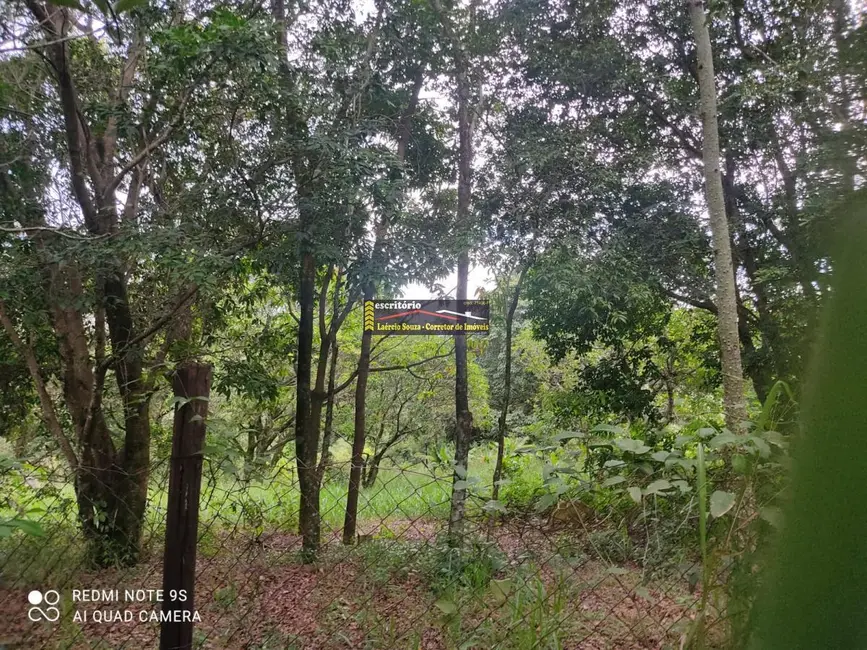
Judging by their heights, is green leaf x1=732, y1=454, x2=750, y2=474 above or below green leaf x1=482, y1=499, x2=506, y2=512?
above

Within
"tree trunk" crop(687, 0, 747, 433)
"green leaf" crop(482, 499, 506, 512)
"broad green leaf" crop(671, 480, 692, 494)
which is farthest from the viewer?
"tree trunk" crop(687, 0, 747, 433)

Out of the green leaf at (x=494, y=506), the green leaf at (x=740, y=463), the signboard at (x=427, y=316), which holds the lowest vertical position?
the green leaf at (x=494, y=506)

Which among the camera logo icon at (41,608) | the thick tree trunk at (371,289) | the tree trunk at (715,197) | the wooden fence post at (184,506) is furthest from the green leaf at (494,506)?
the tree trunk at (715,197)

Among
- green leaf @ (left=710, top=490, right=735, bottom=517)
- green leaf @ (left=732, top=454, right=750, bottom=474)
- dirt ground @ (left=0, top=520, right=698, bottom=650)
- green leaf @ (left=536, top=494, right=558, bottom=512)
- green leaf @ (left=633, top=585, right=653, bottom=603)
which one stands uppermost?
green leaf @ (left=732, top=454, right=750, bottom=474)

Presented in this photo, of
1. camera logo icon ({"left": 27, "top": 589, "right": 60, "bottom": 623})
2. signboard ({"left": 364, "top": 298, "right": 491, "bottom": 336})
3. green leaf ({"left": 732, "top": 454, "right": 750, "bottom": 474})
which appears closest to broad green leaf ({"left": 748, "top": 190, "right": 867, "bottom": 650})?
green leaf ({"left": 732, "top": 454, "right": 750, "bottom": 474})

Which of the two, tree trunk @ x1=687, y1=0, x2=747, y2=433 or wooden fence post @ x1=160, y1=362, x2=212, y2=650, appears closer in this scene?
wooden fence post @ x1=160, y1=362, x2=212, y2=650

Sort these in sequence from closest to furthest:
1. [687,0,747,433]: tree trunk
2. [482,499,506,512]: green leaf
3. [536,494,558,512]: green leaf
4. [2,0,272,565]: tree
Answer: [536,494,558,512]: green leaf < [482,499,506,512]: green leaf < [687,0,747,433]: tree trunk < [2,0,272,565]: tree

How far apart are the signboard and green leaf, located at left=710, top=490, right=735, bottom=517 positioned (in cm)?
348

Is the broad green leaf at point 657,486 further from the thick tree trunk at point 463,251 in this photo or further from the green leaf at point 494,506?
the thick tree trunk at point 463,251

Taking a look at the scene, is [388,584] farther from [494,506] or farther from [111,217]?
[111,217]

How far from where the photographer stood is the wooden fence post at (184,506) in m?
1.19

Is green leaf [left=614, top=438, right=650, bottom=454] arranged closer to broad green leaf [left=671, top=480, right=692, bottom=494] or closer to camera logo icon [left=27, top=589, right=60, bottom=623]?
broad green leaf [left=671, top=480, right=692, bottom=494]

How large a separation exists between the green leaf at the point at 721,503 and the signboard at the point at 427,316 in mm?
3479

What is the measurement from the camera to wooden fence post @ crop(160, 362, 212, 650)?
1193 millimetres
